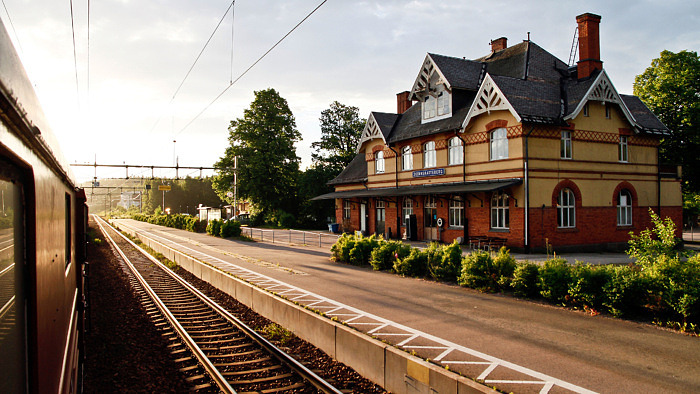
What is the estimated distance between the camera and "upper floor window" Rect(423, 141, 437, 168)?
94.0ft

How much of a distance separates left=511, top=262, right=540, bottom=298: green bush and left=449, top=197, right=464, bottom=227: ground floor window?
14.3 meters

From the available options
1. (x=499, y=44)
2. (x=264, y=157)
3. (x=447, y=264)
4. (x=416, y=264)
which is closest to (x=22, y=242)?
(x=447, y=264)

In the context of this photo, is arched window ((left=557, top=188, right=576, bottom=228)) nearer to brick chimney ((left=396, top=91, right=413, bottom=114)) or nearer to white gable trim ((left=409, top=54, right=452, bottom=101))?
Result: white gable trim ((left=409, top=54, right=452, bottom=101))

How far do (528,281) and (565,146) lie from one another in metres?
14.2

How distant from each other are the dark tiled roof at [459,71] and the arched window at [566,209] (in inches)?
328

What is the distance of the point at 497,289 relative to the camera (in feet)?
42.5

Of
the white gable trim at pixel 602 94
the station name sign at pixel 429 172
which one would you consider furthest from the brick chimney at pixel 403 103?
the white gable trim at pixel 602 94

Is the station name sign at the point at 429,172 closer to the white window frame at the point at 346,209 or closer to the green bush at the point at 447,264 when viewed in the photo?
the white window frame at the point at 346,209

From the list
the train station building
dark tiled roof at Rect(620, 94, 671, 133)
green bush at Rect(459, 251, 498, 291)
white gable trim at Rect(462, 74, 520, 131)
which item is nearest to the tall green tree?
the train station building

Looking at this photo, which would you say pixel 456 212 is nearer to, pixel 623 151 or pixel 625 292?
pixel 623 151

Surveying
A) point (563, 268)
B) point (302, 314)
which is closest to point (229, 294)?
point (302, 314)

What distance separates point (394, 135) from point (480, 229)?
10.1 metres

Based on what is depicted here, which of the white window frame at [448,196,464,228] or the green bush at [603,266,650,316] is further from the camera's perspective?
the white window frame at [448,196,464,228]

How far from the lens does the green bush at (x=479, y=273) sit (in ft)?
42.8
